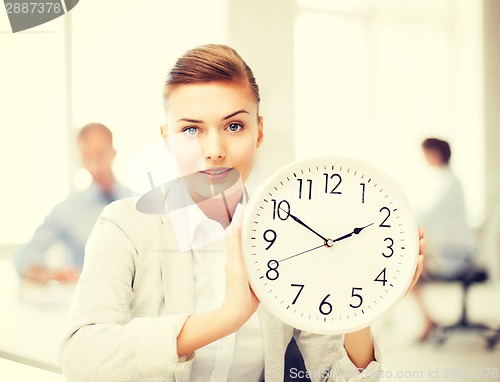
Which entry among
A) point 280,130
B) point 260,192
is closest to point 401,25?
point 280,130

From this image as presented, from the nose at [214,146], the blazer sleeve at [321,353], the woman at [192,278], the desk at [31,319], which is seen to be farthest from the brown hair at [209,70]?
the desk at [31,319]

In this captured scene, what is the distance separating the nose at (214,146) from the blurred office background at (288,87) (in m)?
0.20

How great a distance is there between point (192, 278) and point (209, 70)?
0.45 m

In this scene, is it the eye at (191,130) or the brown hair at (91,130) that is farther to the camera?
the brown hair at (91,130)

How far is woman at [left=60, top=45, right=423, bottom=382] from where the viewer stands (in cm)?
103

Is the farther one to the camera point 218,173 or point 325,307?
point 218,173

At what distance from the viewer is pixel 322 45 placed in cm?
178

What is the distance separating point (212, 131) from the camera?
130 centimetres

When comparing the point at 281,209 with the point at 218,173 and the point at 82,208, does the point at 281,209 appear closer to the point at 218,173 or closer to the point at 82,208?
the point at 218,173

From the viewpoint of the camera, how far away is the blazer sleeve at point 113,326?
3.38ft

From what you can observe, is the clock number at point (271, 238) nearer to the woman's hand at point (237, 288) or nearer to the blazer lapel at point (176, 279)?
the woman's hand at point (237, 288)

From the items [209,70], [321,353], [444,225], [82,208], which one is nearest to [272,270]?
[321,353]

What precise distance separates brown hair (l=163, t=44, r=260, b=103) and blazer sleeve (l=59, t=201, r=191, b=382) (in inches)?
12.7

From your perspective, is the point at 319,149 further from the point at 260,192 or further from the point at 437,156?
the point at 260,192
